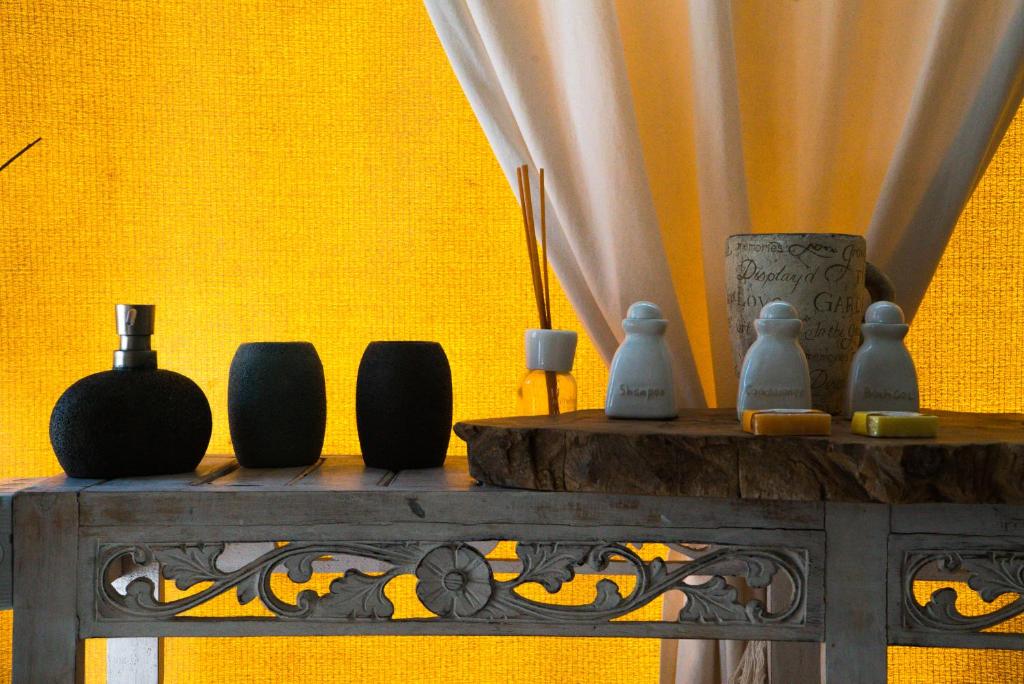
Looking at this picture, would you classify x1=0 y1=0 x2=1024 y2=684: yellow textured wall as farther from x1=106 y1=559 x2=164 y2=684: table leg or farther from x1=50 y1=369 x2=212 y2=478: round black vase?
x1=50 y1=369 x2=212 y2=478: round black vase

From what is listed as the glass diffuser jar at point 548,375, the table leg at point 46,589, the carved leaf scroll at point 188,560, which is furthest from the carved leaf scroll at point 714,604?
the table leg at point 46,589

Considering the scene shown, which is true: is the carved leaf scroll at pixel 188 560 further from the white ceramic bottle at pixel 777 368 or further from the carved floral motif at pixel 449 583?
the white ceramic bottle at pixel 777 368

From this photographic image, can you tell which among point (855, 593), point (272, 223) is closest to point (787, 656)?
point (855, 593)

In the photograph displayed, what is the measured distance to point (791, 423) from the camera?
0.74 m

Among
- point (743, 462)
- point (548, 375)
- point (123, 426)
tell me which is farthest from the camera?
point (548, 375)

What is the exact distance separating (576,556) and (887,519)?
0.83 ft

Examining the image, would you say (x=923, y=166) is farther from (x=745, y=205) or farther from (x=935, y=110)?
(x=745, y=205)

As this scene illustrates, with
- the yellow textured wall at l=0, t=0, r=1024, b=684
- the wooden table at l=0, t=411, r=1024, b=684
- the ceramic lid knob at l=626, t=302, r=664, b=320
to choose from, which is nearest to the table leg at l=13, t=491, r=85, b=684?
the wooden table at l=0, t=411, r=1024, b=684

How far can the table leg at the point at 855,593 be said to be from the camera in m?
0.77

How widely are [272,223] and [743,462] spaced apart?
709mm

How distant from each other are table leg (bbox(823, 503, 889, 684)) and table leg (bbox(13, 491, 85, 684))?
619 mm

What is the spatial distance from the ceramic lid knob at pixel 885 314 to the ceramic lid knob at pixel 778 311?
0.33 feet

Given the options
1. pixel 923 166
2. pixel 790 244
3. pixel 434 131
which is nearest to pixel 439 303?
pixel 434 131

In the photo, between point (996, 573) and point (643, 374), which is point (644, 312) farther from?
point (996, 573)
